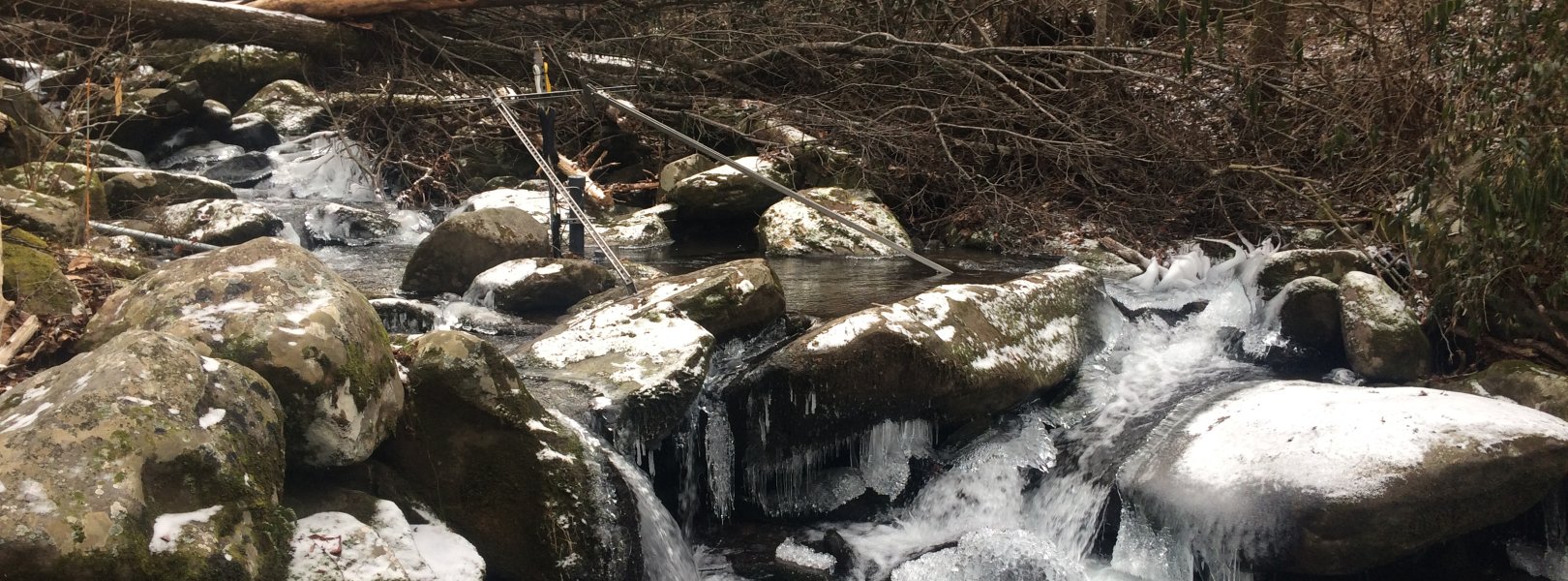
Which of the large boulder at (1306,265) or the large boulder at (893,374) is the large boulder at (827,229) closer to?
the large boulder at (1306,265)

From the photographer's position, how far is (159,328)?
308cm

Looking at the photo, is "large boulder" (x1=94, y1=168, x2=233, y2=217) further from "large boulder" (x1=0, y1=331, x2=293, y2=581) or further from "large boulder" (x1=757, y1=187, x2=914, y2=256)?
"large boulder" (x1=0, y1=331, x2=293, y2=581)

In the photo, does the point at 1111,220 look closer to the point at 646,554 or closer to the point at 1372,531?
the point at 1372,531

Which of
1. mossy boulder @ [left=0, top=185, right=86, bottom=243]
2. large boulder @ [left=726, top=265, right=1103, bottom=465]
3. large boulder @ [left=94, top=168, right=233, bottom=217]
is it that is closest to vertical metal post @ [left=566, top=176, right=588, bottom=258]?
large boulder @ [left=726, top=265, right=1103, bottom=465]

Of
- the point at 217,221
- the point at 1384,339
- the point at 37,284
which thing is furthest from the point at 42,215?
the point at 1384,339

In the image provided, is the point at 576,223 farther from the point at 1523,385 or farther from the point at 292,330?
the point at 1523,385

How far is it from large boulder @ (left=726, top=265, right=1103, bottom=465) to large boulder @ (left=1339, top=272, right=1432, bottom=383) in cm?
146

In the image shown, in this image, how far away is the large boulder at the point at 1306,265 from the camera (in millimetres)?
6000

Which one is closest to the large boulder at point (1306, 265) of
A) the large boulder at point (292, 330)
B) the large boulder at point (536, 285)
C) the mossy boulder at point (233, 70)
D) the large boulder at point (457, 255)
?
the large boulder at point (536, 285)

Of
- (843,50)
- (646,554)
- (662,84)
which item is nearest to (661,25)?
(662,84)

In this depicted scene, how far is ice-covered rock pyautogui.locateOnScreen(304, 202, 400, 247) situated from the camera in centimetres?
799

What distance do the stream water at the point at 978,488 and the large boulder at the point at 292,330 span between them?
860 mm

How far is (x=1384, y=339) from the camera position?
16.6ft

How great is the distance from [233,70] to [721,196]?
6.90 metres
